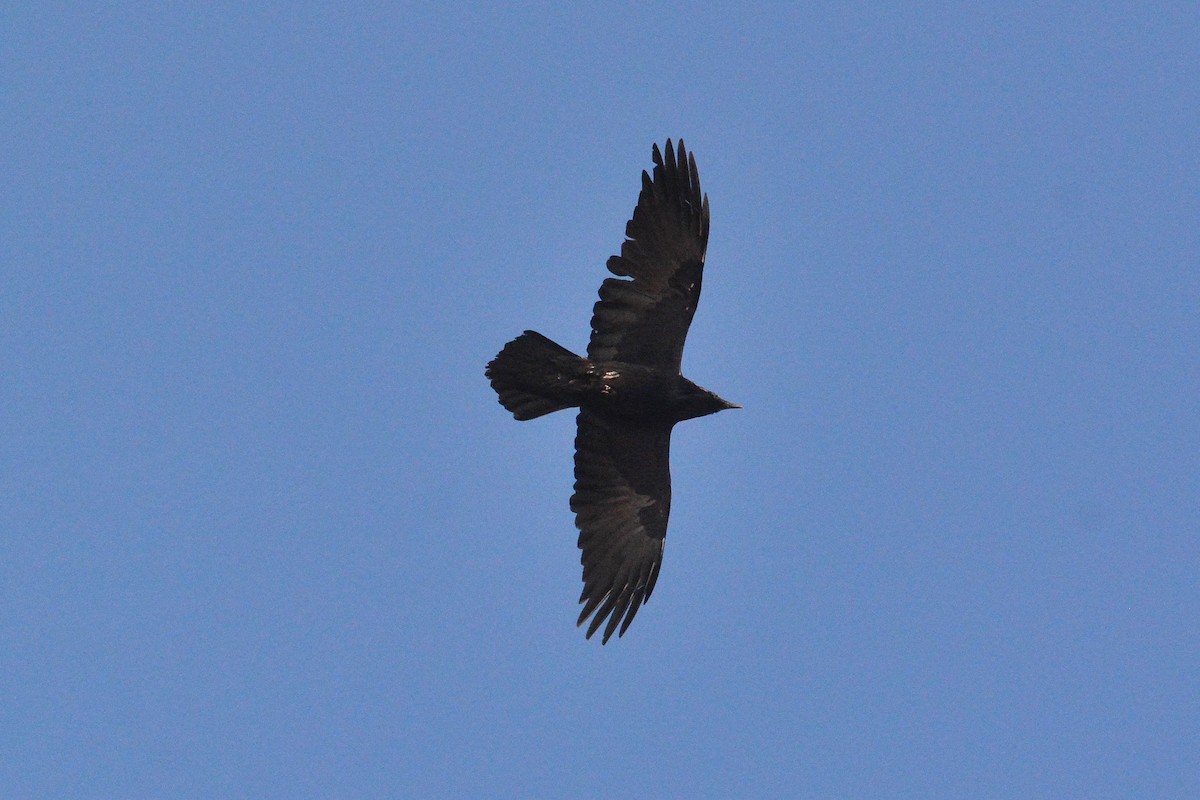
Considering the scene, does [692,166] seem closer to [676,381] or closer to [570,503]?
[676,381]

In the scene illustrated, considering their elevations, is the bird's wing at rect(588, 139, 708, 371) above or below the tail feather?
above

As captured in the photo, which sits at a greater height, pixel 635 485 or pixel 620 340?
pixel 620 340

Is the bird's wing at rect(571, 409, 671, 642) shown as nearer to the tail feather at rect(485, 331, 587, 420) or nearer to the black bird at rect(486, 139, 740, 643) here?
the black bird at rect(486, 139, 740, 643)

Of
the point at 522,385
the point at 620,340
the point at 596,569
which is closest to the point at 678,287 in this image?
the point at 620,340

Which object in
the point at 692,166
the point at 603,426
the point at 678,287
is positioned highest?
the point at 692,166

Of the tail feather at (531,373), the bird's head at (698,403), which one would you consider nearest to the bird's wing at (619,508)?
the bird's head at (698,403)

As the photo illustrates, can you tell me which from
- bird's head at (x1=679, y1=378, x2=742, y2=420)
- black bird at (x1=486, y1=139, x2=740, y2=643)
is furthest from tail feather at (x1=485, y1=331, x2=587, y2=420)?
bird's head at (x1=679, y1=378, x2=742, y2=420)

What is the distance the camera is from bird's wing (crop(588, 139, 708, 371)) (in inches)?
710

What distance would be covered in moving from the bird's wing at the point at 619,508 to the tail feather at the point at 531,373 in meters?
0.71

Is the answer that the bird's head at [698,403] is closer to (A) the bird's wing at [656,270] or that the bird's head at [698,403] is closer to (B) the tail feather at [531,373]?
(A) the bird's wing at [656,270]

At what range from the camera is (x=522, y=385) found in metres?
17.7

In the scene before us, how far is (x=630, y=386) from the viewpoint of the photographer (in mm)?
17938

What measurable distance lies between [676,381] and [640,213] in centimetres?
174

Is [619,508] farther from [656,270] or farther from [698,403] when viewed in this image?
[656,270]
